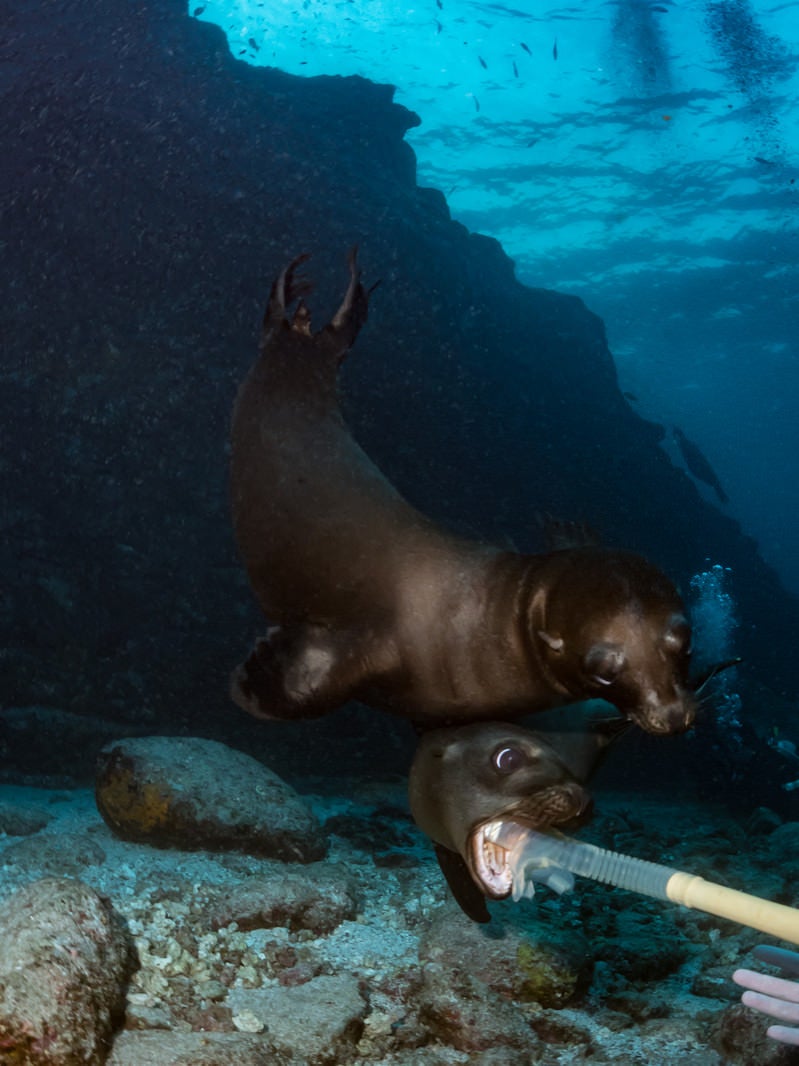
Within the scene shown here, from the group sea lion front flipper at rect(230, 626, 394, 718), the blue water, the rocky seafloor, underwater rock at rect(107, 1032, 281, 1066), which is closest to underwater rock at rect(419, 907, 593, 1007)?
the rocky seafloor

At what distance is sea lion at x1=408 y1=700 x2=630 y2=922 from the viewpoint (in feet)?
7.23

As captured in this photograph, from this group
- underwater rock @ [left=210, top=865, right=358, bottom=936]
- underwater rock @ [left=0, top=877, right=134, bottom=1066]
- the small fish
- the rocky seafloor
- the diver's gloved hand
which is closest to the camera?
the diver's gloved hand

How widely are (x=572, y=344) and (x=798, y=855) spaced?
12215 mm

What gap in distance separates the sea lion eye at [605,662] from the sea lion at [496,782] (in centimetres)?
40

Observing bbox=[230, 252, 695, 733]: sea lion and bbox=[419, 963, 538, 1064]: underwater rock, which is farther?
bbox=[419, 963, 538, 1064]: underwater rock

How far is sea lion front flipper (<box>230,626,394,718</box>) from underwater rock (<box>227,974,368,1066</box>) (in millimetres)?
1617

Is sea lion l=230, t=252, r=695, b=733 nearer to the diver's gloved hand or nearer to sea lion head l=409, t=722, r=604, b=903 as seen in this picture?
sea lion head l=409, t=722, r=604, b=903

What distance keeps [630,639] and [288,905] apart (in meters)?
3.65

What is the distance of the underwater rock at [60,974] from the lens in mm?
2764

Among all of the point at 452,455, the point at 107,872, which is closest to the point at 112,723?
the point at 107,872

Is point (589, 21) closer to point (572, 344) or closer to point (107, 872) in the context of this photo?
point (572, 344)

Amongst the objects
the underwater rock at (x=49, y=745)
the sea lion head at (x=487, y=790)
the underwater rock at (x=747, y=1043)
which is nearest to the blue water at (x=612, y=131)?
the underwater rock at (x=49, y=745)

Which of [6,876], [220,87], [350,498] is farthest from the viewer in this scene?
[220,87]

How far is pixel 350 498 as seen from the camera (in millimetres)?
3070
